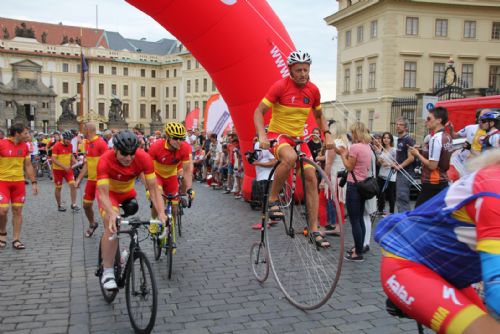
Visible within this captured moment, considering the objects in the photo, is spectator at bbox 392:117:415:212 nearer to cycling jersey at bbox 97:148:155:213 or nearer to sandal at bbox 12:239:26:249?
cycling jersey at bbox 97:148:155:213

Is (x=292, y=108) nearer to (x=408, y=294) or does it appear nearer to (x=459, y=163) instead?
(x=408, y=294)

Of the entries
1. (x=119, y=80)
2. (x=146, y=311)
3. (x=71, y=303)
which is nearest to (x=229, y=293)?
(x=146, y=311)

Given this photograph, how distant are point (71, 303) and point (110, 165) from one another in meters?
1.75

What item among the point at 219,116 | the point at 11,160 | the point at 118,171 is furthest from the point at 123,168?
the point at 219,116

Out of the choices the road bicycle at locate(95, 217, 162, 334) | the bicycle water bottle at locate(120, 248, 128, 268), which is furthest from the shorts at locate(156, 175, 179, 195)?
the road bicycle at locate(95, 217, 162, 334)

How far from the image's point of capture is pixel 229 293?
5.97 metres

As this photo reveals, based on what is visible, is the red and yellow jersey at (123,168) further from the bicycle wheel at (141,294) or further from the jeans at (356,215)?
the jeans at (356,215)

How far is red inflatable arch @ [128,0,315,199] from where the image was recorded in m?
11.0

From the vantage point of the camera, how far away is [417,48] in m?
45.2

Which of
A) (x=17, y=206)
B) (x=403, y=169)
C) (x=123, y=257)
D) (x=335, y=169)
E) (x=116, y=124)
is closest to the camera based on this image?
(x=123, y=257)

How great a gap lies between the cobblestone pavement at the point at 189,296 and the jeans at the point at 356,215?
1.19 feet

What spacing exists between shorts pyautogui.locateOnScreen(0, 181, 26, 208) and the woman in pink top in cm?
602

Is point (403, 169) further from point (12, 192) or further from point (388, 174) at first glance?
point (12, 192)

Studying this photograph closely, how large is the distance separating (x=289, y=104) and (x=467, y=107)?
1459 centimetres
